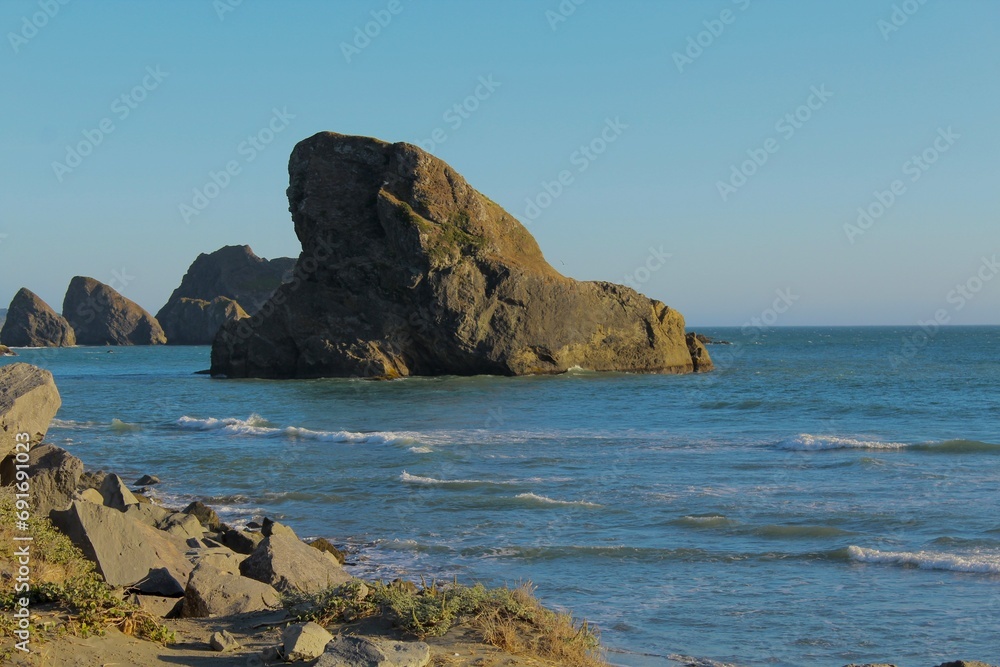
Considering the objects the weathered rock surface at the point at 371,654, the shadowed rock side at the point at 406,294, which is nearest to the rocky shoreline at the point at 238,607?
the weathered rock surface at the point at 371,654

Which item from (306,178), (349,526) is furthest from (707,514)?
(306,178)

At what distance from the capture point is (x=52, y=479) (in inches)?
482

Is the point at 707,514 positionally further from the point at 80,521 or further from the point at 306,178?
the point at 306,178

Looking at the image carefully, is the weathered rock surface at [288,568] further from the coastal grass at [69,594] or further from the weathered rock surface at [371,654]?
the weathered rock surface at [371,654]

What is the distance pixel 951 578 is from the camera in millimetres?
12492

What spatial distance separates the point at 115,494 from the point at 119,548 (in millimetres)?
4512

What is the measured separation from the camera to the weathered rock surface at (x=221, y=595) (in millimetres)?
8492

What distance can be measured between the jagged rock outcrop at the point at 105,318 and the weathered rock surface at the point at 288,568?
16046 centimetres

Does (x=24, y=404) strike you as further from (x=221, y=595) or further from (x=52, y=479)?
(x=221, y=595)

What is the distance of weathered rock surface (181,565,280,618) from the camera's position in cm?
849

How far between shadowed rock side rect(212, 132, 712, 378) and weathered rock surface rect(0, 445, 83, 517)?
151 ft

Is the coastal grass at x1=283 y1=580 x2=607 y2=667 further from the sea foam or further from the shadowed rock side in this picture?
the shadowed rock side

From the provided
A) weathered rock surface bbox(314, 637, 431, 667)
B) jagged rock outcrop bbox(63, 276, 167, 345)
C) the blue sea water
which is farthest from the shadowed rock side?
jagged rock outcrop bbox(63, 276, 167, 345)

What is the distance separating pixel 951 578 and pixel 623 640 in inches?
209
